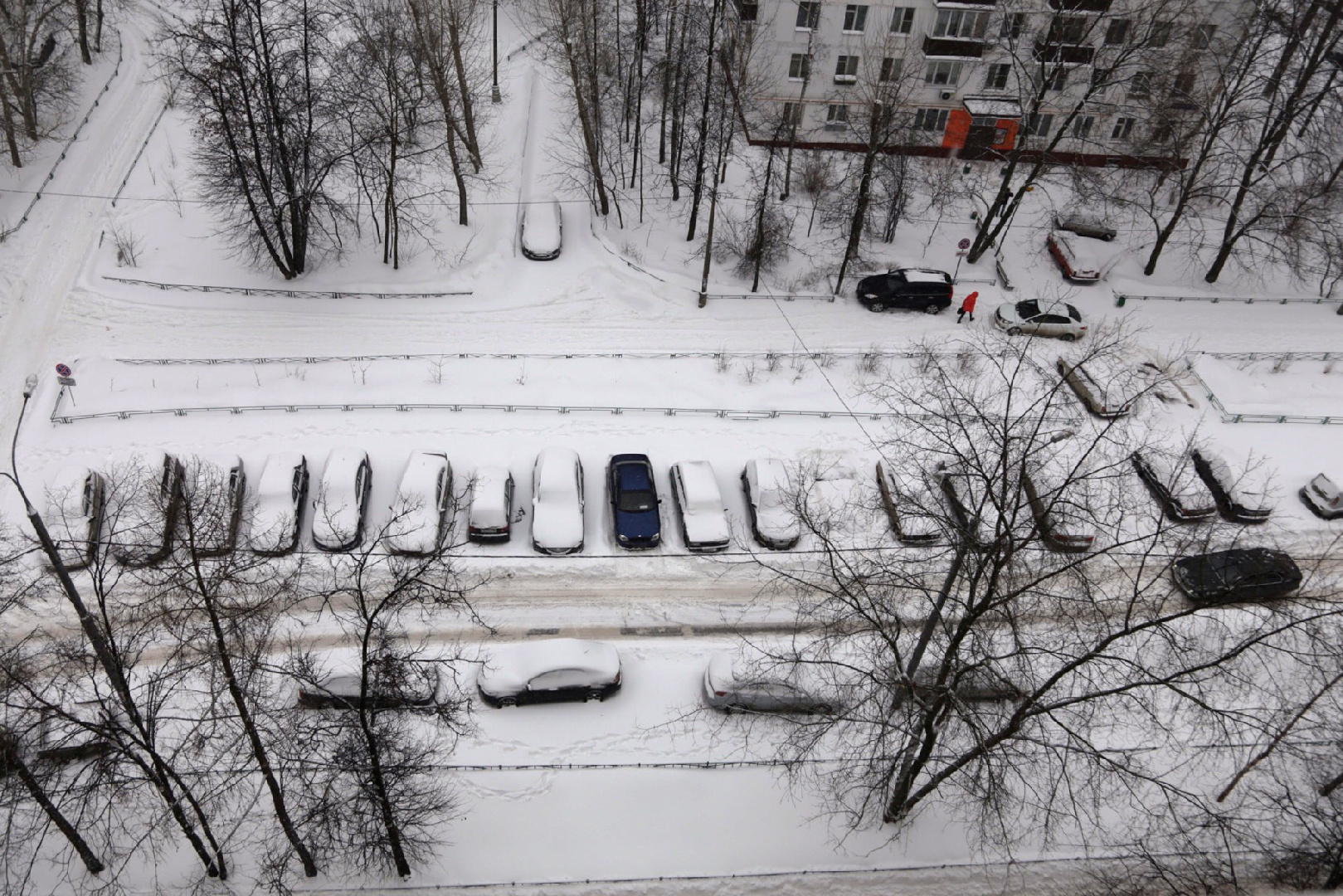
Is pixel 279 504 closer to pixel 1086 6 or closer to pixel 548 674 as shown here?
pixel 548 674

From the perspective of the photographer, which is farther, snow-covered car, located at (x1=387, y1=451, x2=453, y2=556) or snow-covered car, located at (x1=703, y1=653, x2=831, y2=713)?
snow-covered car, located at (x1=387, y1=451, x2=453, y2=556)

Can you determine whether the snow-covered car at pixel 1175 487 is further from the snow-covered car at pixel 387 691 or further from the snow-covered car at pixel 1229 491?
the snow-covered car at pixel 387 691

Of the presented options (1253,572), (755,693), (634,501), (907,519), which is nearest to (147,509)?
(634,501)

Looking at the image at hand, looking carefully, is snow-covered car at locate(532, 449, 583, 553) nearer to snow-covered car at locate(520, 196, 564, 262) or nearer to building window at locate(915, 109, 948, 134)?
snow-covered car at locate(520, 196, 564, 262)

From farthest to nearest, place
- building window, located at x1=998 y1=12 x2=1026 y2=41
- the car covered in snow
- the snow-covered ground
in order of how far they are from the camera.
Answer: building window, located at x1=998 y1=12 x2=1026 y2=41 < the car covered in snow < the snow-covered ground

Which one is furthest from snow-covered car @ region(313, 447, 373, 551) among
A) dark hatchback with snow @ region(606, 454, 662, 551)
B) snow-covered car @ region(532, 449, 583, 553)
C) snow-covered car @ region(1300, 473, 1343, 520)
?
snow-covered car @ region(1300, 473, 1343, 520)

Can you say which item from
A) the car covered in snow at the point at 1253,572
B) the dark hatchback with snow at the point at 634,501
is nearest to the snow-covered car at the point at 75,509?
the dark hatchback with snow at the point at 634,501
